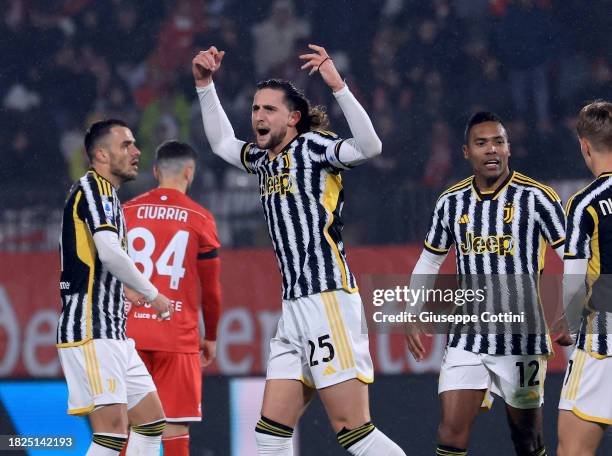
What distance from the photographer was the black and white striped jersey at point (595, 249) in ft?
13.8

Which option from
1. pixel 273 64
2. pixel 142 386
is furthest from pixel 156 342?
pixel 273 64

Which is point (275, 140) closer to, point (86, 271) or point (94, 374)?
point (86, 271)

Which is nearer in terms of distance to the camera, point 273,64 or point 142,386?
point 142,386

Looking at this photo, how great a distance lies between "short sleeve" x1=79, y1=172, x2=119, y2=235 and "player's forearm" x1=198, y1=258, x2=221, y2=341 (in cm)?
111

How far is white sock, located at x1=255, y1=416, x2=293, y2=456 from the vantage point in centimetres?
462

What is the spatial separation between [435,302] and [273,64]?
3.70 m

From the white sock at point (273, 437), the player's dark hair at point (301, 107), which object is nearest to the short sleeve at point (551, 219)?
the player's dark hair at point (301, 107)

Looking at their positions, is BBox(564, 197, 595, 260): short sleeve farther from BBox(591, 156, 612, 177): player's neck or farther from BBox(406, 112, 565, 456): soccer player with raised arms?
BBox(406, 112, 565, 456): soccer player with raised arms

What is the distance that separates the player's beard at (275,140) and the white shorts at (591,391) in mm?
1511

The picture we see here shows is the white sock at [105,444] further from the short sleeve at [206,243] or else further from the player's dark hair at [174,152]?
the player's dark hair at [174,152]

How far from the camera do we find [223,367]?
709 cm

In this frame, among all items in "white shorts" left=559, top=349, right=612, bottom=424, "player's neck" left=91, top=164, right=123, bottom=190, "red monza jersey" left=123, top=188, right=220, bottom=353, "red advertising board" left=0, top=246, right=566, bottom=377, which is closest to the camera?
"white shorts" left=559, top=349, right=612, bottom=424

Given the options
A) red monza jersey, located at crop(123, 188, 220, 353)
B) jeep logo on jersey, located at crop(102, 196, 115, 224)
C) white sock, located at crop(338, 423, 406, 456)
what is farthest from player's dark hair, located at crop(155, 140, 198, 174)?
white sock, located at crop(338, 423, 406, 456)

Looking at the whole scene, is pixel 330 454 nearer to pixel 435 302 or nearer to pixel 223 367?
pixel 223 367
